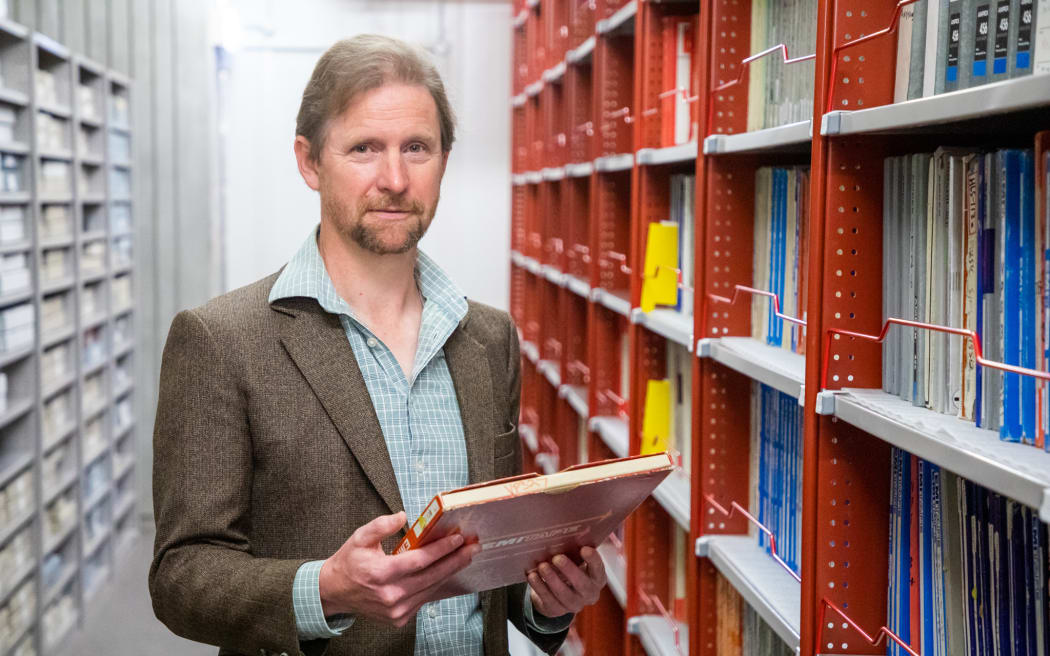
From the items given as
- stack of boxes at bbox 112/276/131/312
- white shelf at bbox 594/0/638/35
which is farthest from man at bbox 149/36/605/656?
stack of boxes at bbox 112/276/131/312

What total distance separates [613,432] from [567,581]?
1.65m

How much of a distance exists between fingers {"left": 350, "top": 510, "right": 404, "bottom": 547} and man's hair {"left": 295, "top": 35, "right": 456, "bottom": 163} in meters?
0.69

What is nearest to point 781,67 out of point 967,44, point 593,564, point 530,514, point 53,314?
point 967,44

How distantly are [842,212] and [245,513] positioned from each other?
967mm

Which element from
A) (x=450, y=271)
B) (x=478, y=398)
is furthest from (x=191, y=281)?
(x=478, y=398)

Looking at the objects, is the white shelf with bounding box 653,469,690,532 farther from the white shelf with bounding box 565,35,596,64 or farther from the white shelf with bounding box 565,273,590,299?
the white shelf with bounding box 565,35,596,64

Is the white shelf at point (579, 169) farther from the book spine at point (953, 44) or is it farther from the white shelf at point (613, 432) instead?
the book spine at point (953, 44)

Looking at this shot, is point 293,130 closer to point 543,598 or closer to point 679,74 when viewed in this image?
point 679,74

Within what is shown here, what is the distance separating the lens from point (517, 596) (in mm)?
1805

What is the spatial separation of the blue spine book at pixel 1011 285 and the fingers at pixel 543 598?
2.13 feet

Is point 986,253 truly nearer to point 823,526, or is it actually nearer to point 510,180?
point 823,526

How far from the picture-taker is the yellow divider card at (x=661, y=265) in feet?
8.70

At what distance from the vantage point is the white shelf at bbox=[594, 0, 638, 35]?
291cm

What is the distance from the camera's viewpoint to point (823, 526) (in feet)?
5.06
